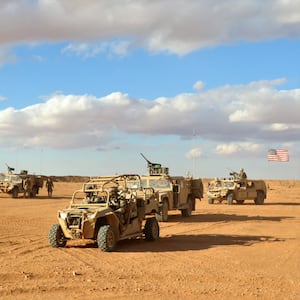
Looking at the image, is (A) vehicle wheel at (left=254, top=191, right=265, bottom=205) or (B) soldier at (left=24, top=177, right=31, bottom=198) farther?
(B) soldier at (left=24, top=177, right=31, bottom=198)

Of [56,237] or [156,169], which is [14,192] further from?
[56,237]

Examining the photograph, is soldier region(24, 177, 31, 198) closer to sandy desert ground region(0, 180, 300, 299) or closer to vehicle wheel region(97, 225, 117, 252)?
sandy desert ground region(0, 180, 300, 299)

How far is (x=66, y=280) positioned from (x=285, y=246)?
6201mm

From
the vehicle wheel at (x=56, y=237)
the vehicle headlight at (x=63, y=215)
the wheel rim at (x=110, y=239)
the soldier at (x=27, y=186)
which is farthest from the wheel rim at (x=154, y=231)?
the soldier at (x=27, y=186)

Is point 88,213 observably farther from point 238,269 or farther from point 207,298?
point 207,298

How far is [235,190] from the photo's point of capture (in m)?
31.3

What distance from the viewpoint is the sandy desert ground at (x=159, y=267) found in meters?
7.54

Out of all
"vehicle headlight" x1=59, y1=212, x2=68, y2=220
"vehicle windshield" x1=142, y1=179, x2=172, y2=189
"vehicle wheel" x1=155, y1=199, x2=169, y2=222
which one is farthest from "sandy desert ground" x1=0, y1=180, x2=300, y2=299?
"vehicle windshield" x1=142, y1=179, x2=172, y2=189

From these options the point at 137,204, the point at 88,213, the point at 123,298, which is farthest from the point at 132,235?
the point at 123,298

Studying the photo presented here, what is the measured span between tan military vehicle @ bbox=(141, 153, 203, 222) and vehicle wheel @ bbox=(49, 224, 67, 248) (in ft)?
22.9

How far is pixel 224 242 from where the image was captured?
13266 millimetres

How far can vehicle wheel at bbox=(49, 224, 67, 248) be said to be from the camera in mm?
11703

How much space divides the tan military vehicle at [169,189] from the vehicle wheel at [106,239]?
7262mm


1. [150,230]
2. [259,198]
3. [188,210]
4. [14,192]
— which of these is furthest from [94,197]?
[14,192]
